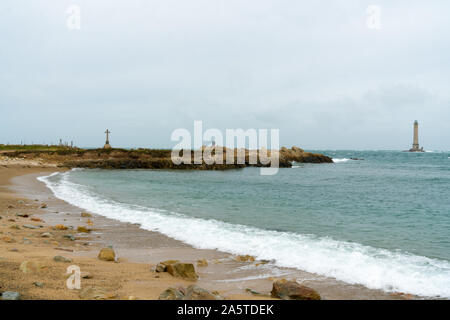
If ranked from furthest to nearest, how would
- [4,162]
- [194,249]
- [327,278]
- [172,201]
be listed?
[4,162] < [172,201] < [194,249] < [327,278]

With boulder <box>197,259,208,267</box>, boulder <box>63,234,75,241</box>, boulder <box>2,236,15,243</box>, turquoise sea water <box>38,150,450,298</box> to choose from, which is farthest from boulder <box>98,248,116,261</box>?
turquoise sea water <box>38,150,450,298</box>

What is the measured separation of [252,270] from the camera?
730cm

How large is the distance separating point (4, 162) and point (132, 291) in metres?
44.7

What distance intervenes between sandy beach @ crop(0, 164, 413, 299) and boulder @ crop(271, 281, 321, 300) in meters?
0.29

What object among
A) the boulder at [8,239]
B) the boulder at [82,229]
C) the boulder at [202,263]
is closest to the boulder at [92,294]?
the boulder at [202,263]

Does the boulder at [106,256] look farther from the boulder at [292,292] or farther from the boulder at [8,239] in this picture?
the boulder at [292,292]

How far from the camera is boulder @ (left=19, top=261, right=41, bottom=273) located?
5.64 metres

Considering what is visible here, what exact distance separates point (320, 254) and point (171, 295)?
486cm

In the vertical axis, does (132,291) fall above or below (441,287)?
above

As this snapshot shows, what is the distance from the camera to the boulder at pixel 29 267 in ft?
18.5

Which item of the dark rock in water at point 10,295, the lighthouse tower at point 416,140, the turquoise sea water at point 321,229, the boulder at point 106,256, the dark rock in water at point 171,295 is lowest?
the turquoise sea water at point 321,229

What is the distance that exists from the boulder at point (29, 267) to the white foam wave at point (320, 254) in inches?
177

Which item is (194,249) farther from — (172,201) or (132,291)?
(172,201)
